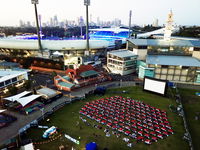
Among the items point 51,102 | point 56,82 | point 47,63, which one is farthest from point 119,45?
point 51,102

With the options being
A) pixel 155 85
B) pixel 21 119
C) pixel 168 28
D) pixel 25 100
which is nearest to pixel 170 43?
pixel 168 28

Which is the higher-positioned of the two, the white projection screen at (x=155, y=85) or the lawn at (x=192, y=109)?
the white projection screen at (x=155, y=85)

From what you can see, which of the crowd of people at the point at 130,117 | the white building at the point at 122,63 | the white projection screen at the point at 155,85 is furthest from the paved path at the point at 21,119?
the white building at the point at 122,63

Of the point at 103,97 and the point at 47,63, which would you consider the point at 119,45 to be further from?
the point at 103,97

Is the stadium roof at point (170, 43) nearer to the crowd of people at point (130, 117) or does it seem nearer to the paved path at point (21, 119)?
the crowd of people at point (130, 117)

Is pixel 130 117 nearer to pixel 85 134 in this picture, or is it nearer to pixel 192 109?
pixel 85 134

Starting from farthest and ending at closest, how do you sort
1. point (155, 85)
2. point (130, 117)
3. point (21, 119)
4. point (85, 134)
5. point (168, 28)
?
point (168, 28)
point (155, 85)
point (130, 117)
point (21, 119)
point (85, 134)

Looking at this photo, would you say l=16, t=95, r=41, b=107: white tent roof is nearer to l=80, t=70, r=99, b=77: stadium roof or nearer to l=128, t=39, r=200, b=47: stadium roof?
l=80, t=70, r=99, b=77: stadium roof
